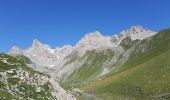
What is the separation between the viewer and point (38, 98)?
51188mm

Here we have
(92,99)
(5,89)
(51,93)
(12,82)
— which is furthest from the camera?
(92,99)

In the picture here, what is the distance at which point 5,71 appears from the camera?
179 feet

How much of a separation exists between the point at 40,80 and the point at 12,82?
7.03m

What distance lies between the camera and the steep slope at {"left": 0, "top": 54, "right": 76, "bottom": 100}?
49.7m

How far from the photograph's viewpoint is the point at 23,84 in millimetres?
53406

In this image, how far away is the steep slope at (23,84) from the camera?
4969 centimetres

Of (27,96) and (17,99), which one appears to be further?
(27,96)

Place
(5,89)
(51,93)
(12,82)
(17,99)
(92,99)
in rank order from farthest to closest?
1. (92,99)
2. (51,93)
3. (12,82)
4. (5,89)
5. (17,99)

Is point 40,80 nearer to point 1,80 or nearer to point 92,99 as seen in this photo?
point 1,80

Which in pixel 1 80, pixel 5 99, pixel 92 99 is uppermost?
pixel 92 99

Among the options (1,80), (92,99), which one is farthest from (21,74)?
(92,99)

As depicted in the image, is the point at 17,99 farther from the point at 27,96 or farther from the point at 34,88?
the point at 34,88

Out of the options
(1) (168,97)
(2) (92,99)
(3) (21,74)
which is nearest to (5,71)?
(3) (21,74)

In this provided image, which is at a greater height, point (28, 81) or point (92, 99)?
point (92, 99)
